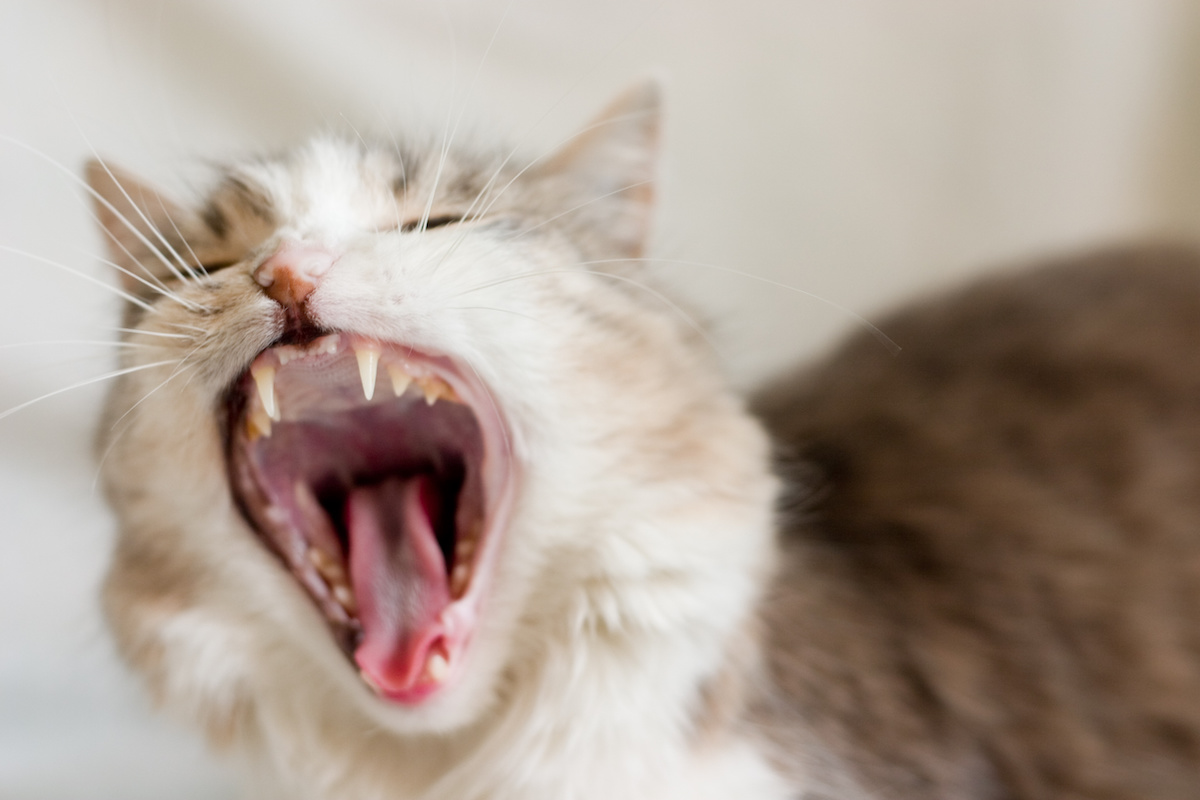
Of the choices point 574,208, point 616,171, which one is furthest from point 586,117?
point 574,208

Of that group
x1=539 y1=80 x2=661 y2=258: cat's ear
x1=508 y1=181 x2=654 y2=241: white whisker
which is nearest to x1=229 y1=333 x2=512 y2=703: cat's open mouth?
x1=508 y1=181 x2=654 y2=241: white whisker

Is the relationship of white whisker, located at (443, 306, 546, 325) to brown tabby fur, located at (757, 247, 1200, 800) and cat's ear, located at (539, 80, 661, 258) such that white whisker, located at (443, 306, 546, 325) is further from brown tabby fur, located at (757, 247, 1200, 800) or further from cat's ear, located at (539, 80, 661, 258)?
brown tabby fur, located at (757, 247, 1200, 800)

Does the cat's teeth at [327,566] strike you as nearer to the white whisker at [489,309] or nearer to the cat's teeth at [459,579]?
the cat's teeth at [459,579]

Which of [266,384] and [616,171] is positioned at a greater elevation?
[616,171]

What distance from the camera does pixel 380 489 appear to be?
0.89 m

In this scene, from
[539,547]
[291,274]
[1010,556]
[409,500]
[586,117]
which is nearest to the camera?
[291,274]

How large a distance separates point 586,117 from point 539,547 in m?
0.76

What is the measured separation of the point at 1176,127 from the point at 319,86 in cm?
148

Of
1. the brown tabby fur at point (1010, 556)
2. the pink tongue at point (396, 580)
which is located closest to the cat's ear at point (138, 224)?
the pink tongue at point (396, 580)

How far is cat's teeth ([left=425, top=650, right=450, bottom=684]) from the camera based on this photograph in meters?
0.74

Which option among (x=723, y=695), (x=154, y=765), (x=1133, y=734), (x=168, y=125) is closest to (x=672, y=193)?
(x=168, y=125)

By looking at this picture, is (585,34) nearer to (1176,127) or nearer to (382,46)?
(382,46)

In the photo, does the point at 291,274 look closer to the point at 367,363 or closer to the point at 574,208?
the point at 367,363

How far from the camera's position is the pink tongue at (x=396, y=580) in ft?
2.48
